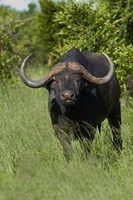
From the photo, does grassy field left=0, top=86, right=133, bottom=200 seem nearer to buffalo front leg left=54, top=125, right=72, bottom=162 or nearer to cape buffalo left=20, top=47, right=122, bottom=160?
buffalo front leg left=54, top=125, right=72, bottom=162

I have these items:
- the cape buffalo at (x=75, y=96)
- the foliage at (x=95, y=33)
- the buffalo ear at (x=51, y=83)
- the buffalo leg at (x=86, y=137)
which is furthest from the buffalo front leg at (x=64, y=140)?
the foliage at (x=95, y=33)

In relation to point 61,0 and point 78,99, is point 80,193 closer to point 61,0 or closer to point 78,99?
point 78,99

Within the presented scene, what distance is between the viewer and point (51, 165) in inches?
298

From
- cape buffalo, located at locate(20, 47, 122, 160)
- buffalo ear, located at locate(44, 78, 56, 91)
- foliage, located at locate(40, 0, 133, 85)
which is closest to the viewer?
cape buffalo, located at locate(20, 47, 122, 160)

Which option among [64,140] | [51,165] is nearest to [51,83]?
[64,140]

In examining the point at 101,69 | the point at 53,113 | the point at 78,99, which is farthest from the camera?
the point at 101,69

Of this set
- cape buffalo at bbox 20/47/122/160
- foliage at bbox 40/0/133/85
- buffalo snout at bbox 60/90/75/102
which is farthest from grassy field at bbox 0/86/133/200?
foliage at bbox 40/0/133/85

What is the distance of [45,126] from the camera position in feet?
32.3

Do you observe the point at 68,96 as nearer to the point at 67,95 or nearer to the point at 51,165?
the point at 67,95

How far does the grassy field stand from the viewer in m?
6.37

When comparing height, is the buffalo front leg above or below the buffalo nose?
below

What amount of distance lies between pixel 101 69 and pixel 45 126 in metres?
1.30

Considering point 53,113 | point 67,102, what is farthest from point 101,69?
point 67,102

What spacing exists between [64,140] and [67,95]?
3.35 ft
